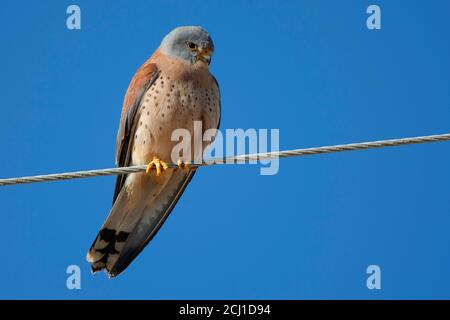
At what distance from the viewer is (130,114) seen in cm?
607

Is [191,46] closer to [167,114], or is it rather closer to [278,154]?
[167,114]

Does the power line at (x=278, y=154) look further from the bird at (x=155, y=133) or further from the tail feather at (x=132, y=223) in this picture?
the tail feather at (x=132, y=223)

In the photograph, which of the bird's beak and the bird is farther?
the bird's beak

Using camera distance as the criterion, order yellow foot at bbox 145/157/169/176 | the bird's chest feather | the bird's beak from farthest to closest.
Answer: the bird's beak → the bird's chest feather → yellow foot at bbox 145/157/169/176

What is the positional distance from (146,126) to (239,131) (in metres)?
0.72

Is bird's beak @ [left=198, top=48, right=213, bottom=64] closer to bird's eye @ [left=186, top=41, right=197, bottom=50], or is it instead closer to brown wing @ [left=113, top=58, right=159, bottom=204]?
bird's eye @ [left=186, top=41, right=197, bottom=50]

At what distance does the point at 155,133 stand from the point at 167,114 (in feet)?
0.56

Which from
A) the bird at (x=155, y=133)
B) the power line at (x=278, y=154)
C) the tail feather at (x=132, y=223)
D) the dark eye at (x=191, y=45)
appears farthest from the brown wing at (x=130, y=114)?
the power line at (x=278, y=154)

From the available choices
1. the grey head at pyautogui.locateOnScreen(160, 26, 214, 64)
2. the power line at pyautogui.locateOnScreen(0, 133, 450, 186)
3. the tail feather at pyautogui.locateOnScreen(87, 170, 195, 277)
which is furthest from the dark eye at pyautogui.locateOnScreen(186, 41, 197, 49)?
the power line at pyautogui.locateOnScreen(0, 133, 450, 186)

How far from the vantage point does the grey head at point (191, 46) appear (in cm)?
622

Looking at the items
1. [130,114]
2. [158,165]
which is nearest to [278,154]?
[158,165]

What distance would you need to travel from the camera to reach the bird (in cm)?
593

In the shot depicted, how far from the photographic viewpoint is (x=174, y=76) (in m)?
6.05

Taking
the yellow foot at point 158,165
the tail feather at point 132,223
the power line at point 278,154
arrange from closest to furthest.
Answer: the power line at point 278,154 → the yellow foot at point 158,165 → the tail feather at point 132,223
